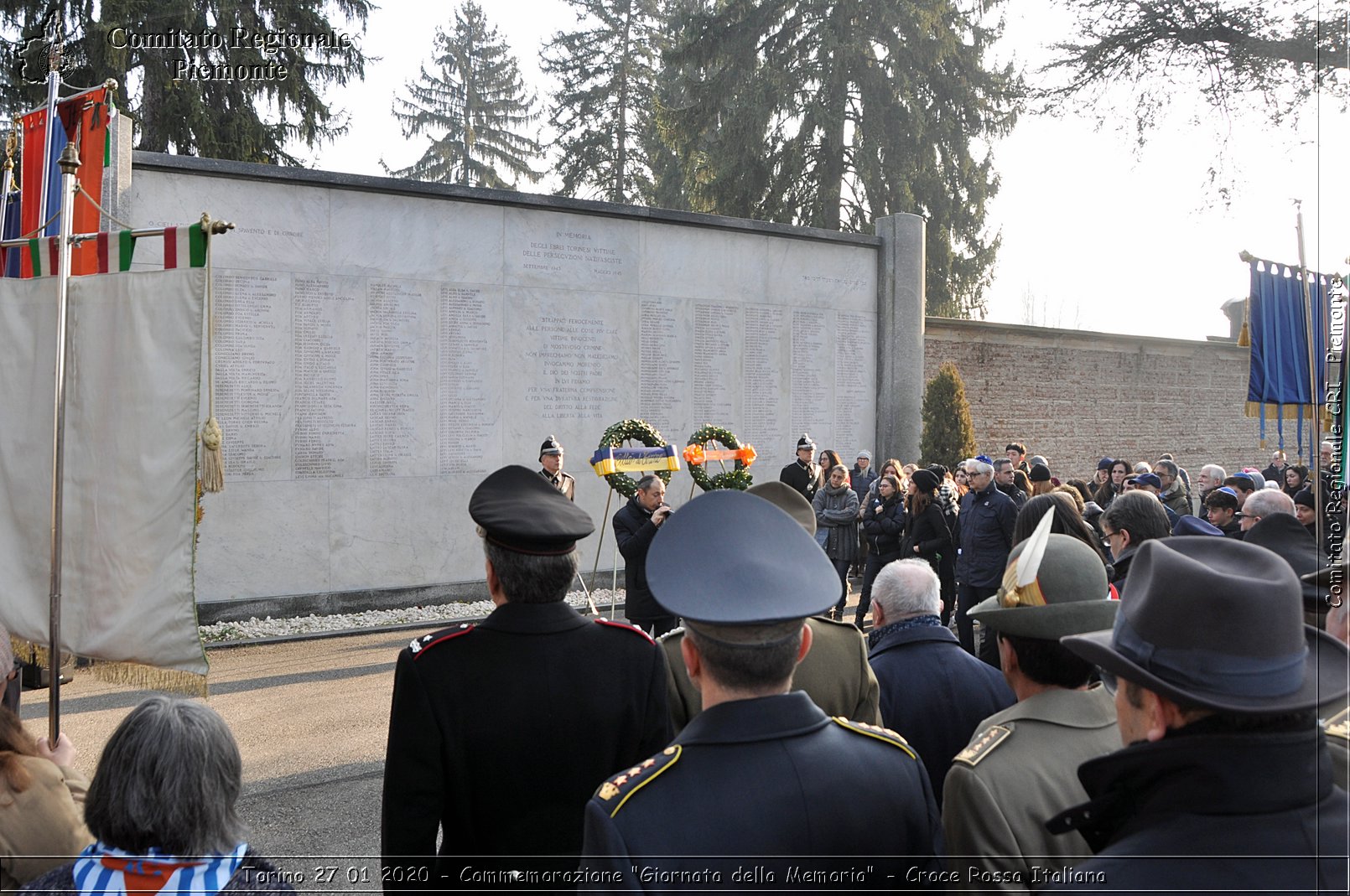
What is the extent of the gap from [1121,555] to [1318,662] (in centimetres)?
367

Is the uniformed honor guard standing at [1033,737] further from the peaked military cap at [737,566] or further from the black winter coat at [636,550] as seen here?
the black winter coat at [636,550]

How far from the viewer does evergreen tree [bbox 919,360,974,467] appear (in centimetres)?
1443

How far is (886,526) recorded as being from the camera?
9312mm

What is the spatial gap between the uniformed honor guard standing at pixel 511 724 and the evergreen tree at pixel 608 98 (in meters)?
29.7

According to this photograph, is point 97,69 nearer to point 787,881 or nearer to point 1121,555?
point 1121,555

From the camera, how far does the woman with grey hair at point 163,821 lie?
6.37ft

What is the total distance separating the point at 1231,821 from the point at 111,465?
3.82 m

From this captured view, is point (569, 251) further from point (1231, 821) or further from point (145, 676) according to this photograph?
point (1231, 821)

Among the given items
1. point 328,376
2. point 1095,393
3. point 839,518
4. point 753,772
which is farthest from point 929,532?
point 1095,393

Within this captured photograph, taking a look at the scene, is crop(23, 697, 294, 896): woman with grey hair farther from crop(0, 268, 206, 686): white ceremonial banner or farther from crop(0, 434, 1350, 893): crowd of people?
crop(0, 268, 206, 686): white ceremonial banner

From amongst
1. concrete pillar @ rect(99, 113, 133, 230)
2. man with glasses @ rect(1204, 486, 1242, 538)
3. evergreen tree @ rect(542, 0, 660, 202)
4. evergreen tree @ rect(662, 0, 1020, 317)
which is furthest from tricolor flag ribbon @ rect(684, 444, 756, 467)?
evergreen tree @ rect(542, 0, 660, 202)

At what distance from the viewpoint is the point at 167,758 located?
6.52ft

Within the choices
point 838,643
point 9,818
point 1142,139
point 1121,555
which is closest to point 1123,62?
point 1142,139

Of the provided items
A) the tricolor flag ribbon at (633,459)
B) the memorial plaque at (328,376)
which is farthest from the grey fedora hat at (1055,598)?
the memorial plaque at (328,376)
